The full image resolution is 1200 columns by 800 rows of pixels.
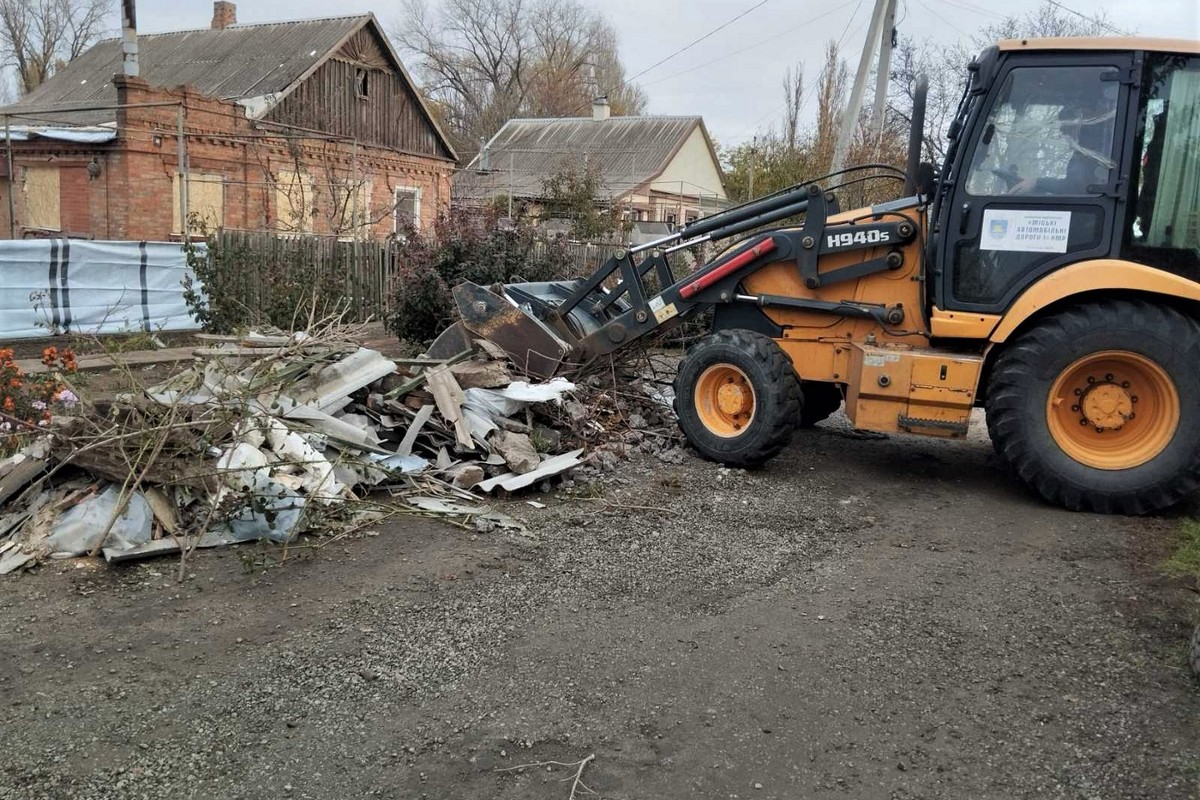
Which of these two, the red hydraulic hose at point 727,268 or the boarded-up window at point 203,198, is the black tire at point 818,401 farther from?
the boarded-up window at point 203,198

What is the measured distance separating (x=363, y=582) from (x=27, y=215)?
2279 centimetres

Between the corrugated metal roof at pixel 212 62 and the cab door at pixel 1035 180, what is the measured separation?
2216 cm

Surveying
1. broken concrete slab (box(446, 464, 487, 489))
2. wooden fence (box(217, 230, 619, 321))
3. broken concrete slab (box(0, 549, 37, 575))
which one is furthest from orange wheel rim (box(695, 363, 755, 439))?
wooden fence (box(217, 230, 619, 321))

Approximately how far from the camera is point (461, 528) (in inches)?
228

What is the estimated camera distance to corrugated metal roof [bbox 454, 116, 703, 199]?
37344 mm

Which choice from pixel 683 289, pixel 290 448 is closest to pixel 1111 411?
pixel 683 289

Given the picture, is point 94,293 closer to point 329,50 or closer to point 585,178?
point 585,178

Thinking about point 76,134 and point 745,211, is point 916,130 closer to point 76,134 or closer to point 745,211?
point 745,211

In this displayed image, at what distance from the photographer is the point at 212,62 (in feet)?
90.3

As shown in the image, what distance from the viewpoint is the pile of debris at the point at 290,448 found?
5383 millimetres

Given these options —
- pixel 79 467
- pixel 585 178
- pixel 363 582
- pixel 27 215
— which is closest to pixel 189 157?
pixel 27 215

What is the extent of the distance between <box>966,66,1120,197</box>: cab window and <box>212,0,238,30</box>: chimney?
104ft

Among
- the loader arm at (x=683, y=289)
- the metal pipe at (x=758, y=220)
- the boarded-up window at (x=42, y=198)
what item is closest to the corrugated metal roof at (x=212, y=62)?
the boarded-up window at (x=42, y=198)

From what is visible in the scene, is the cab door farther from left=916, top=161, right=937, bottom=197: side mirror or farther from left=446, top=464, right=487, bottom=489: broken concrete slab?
left=446, top=464, right=487, bottom=489: broken concrete slab
